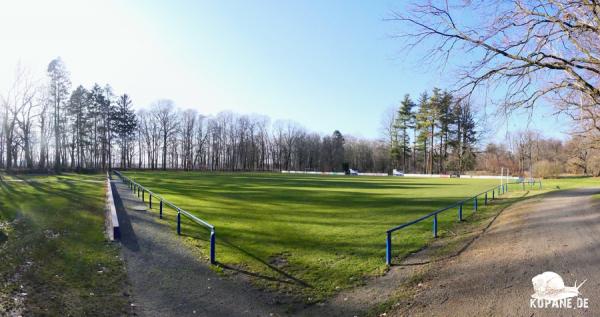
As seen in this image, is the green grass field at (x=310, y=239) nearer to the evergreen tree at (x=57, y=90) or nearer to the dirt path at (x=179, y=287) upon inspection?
the dirt path at (x=179, y=287)

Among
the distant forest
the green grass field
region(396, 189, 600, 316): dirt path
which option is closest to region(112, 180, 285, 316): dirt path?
the green grass field

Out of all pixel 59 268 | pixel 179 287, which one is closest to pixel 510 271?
pixel 179 287

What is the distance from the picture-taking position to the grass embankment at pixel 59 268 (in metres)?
6.39

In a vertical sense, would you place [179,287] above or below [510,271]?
below

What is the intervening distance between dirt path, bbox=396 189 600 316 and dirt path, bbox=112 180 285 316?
2.75 meters

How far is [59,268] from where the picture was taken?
862cm

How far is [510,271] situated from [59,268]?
9969 millimetres

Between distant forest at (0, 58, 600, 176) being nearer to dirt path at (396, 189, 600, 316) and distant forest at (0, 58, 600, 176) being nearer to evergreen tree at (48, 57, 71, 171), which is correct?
evergreen tree at (48, 57, 71, 171)

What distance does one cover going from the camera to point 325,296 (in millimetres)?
7031

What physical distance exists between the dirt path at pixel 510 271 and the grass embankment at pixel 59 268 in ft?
18.2

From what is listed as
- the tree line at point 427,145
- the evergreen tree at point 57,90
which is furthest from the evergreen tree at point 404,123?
the evergreen tree at point 57,90

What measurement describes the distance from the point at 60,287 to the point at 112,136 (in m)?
81.8

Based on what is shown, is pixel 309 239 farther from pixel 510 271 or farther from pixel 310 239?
pixel 510 271

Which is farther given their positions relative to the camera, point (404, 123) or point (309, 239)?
point (404, 123)
